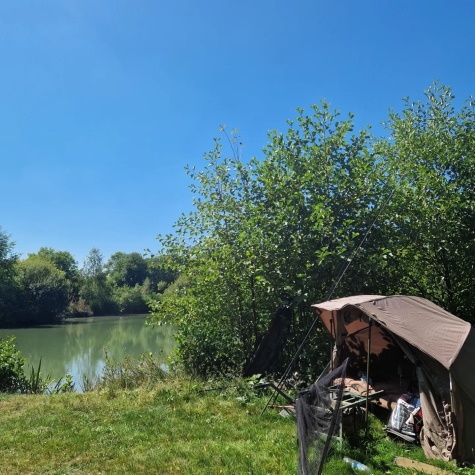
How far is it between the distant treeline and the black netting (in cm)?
3055

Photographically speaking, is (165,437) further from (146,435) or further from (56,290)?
(56,290)

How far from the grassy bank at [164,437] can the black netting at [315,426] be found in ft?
2.40

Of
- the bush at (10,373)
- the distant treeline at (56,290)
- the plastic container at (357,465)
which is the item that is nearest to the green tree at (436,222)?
the plastic container at (357,465)

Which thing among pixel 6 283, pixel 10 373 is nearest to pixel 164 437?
pixel 10 373

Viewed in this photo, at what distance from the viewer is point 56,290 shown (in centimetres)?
5247

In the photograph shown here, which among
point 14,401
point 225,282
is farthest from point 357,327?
point 14,401

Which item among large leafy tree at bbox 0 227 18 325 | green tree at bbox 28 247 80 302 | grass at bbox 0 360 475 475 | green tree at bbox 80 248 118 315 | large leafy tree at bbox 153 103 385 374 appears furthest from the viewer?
green tree at bbox 28 247 80 302

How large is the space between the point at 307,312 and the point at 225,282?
1.95 m

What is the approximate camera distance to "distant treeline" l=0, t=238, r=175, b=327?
45.8 meters

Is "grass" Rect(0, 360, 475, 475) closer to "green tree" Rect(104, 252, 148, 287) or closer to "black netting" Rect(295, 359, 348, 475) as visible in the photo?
"black netting" Rect(295, 359, 348, 475)

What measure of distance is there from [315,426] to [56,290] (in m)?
53.8

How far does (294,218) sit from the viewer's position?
9156mm

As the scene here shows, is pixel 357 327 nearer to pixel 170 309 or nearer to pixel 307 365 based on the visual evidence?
pixel 307 365

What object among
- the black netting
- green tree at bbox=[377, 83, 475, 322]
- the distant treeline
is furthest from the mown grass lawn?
the distant treeline
